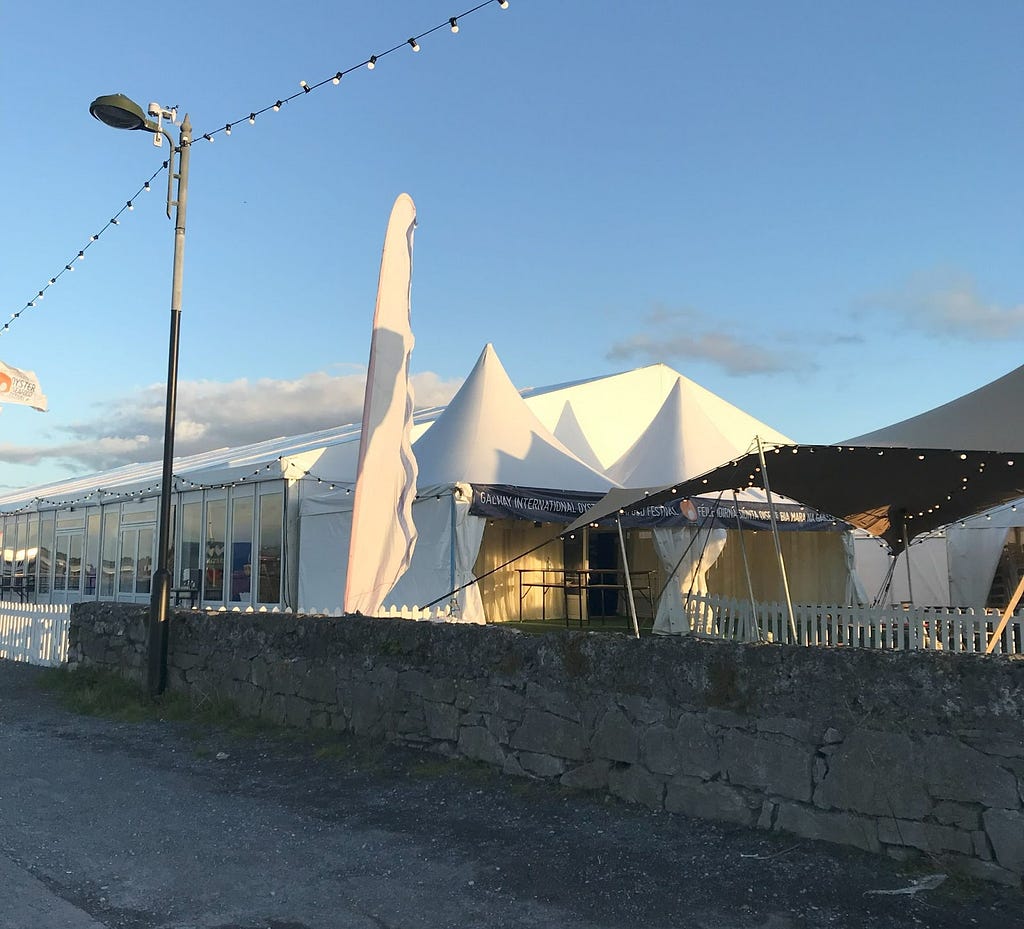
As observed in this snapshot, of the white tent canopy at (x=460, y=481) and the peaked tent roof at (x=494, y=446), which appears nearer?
the white tent canopy at (x=460, y=481)

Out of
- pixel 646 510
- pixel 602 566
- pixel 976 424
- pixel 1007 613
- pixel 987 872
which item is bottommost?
pixel 987 872

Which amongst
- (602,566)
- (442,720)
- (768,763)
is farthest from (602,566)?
(768,763)

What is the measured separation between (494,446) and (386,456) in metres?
6.35

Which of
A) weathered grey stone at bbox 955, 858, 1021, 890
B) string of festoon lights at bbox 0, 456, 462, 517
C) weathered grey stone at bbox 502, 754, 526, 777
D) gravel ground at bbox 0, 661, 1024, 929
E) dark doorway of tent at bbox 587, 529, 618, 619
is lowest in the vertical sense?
gravel ground at bbox 0, 661, 1024, 929

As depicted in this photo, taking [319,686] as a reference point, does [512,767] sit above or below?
below

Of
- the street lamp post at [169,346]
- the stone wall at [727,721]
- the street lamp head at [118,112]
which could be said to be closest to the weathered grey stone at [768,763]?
the stone wall at [727,721]

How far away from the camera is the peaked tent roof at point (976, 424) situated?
7.95m

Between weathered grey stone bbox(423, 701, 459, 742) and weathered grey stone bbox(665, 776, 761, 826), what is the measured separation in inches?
67.0

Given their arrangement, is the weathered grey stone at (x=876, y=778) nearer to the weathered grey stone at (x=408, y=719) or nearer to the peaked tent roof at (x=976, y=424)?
the weathered grey stone at (x=408, y=719)

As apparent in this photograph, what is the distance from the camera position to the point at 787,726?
4.56 metres

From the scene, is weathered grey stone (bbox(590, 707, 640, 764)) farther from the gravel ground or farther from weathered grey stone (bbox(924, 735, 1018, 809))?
weathered grey stone (bbox(924, 735, 1018, 809))

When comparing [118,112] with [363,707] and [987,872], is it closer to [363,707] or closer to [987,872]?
[363,707]

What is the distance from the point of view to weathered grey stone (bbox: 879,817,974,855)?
3.96 meters

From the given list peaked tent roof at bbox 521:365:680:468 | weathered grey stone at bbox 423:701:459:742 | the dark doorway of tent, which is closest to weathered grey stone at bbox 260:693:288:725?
weathered grey stone at bbox 423:701:459:742
